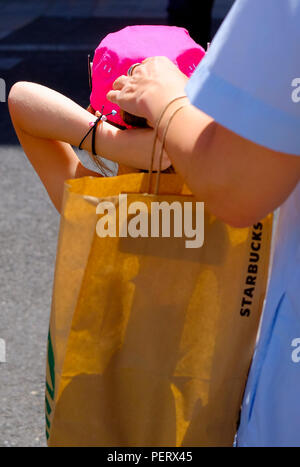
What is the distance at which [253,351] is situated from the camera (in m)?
1.19

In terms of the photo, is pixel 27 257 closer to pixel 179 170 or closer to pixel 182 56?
pixel 182 56

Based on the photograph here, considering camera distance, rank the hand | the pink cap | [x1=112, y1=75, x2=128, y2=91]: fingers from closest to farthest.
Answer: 1. the hand
2. [x1=112, y1=75, x2=128, y2=91]: fingers
3. the pink cap

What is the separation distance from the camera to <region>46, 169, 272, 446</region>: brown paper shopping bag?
1.14 m

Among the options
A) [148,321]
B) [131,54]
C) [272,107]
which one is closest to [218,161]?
[272,107]

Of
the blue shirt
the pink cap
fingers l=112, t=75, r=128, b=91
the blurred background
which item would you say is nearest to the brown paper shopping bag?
the blue shirt

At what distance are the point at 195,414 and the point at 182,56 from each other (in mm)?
653

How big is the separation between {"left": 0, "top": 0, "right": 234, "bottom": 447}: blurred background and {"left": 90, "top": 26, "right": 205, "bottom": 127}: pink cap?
511 millimetres

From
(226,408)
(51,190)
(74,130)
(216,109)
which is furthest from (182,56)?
(226,408)

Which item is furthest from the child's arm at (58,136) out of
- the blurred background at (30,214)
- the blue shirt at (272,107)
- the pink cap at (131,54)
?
the blurred background at (30,214)

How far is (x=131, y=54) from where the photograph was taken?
4.56 feet

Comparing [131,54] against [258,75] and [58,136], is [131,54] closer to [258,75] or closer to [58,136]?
[58,136]

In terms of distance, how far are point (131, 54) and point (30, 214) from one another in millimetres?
3230

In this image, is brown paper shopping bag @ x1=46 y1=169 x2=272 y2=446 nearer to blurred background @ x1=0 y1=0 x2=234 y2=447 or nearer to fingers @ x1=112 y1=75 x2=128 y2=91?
fingers @ x1=112 y1=75 x2=128 y2=91

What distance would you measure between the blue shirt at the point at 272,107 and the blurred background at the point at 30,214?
37.6 inches
